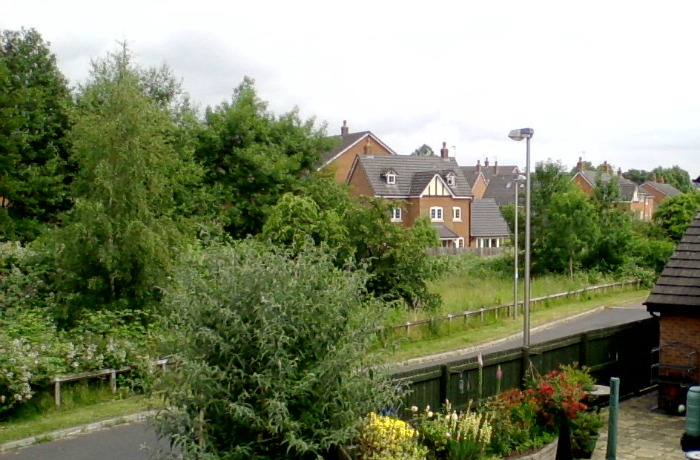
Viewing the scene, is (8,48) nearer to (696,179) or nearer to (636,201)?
(696,179)

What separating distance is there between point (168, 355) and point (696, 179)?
15.3m

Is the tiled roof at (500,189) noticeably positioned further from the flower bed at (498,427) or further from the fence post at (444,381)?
the fence post at (444,381)

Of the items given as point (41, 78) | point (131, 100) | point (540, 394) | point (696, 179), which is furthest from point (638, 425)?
point (41, 78)

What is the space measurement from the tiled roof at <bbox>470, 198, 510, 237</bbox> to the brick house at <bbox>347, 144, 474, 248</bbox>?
1.70 m

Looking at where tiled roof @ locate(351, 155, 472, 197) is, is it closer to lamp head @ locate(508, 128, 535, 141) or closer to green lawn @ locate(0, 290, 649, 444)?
green lawn @ locate(0, 290, 649, 444)

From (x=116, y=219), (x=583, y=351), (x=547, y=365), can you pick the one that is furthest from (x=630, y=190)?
(x=116, y=219)

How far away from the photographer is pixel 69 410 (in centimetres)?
1519

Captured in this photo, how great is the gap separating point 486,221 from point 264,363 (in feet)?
198

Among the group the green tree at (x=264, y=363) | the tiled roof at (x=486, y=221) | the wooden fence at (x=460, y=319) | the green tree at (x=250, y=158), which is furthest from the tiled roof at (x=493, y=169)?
the green tree at (x=264, y=363)

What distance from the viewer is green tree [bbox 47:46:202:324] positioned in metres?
17.7

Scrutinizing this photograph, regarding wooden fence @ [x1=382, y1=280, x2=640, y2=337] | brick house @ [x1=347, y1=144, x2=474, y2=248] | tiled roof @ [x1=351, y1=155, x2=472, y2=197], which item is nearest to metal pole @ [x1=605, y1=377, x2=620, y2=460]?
wooden fence @ [x1=382, y1=280, x2=640, y2=337]

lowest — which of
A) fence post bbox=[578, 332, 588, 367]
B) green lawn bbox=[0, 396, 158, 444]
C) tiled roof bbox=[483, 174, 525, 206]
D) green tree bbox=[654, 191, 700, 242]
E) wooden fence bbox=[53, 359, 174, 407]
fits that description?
green lawn bbox=[0, 396, 158, 444]

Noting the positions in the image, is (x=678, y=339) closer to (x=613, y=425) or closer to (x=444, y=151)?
(x=613, y=425)

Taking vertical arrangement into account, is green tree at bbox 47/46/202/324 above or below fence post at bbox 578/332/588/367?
above
